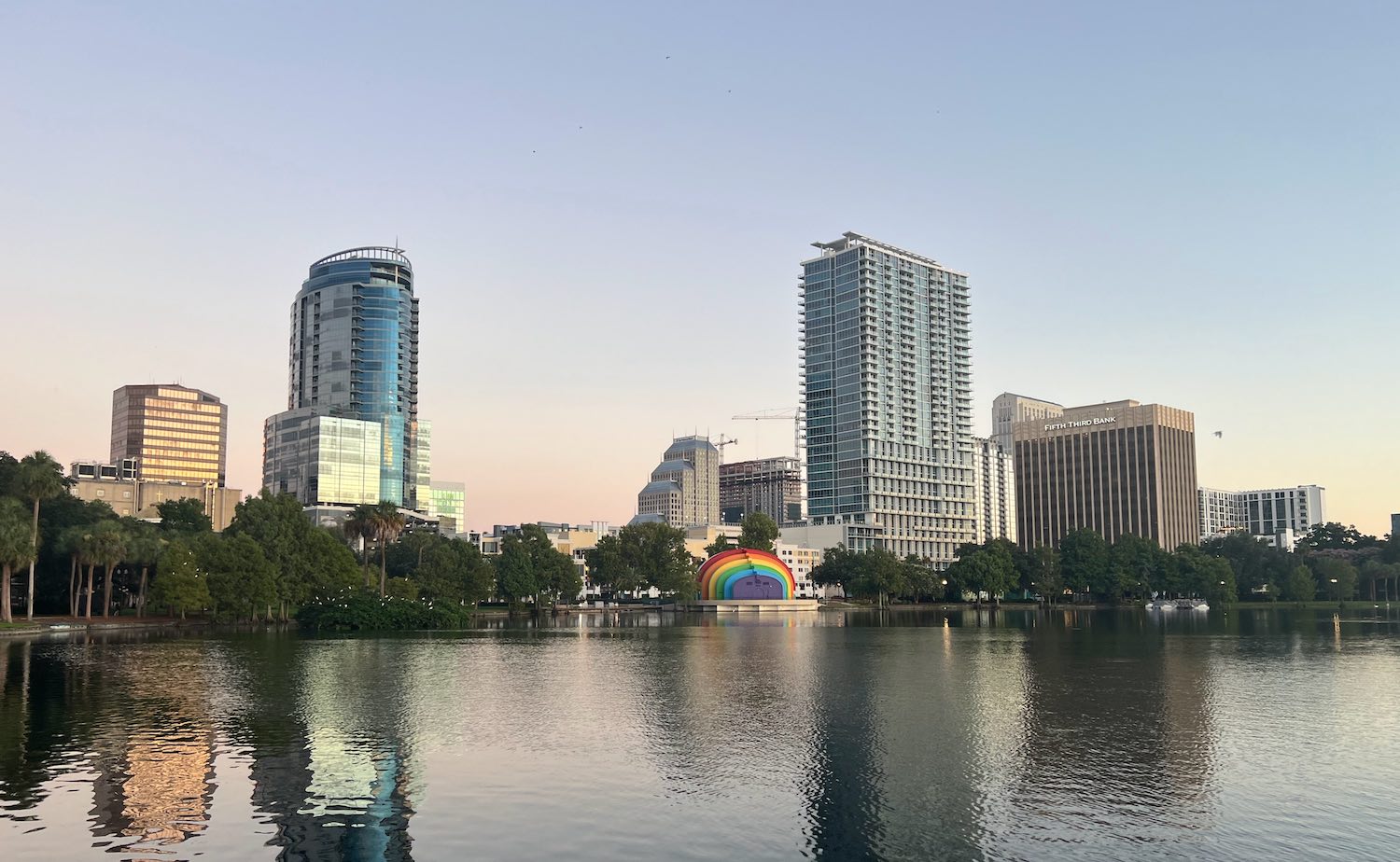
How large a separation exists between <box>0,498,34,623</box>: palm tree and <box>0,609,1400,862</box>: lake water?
112ft

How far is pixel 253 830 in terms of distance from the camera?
1169 inches

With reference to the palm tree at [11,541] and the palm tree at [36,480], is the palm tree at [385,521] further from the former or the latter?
the palm tree at [11,541]

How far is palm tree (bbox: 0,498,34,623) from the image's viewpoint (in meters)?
109

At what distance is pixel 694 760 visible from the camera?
131ft

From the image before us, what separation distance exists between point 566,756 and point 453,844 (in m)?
12.5

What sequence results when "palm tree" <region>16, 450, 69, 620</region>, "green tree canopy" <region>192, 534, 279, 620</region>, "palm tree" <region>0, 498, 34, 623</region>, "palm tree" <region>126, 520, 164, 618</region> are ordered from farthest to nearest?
"palm tree" <region>126, 520, 164, 618</region> → "green tree canopy" <region>192, 534, 279, 620</region> → "palm tree" <region>16, 450, 69, 620</region> → "palm tree" <region>0, 498, 34, 623</region>

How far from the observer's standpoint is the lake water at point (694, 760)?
29.1 meters

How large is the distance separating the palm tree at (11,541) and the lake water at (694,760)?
3420 cm

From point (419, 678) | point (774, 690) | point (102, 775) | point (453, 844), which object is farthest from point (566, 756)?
point (419, 678)

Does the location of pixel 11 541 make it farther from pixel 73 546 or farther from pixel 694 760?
pixel 694 760

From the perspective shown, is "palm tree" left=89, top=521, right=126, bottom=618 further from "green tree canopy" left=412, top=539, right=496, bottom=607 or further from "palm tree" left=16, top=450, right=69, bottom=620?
"green tree canopy" left=412, top=539, right=496, bottom=607

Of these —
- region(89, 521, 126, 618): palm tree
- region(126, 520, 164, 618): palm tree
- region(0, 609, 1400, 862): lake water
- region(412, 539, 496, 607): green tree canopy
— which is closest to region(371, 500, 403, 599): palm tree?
region(412, 539, 496, 607): green tree canopy

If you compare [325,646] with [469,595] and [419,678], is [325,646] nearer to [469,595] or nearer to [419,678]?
[419,678]

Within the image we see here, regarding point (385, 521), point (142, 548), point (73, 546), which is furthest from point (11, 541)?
point (385, 521)
